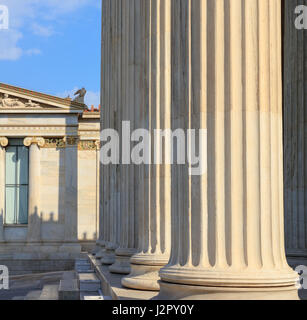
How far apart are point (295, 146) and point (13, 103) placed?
9171 centimetres

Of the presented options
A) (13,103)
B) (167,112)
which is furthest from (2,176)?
(167,112)

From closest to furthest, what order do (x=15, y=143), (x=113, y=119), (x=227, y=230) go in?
(x=227, y=230)
(x=113, y=119)
(x=15, y=143)

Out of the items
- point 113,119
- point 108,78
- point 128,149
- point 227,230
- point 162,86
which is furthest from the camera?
point 108,78

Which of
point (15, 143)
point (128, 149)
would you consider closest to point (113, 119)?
point (128, 149)

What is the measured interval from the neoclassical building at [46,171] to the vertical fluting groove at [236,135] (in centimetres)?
10293

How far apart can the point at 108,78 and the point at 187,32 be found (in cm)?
4552

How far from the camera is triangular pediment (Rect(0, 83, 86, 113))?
124 metres

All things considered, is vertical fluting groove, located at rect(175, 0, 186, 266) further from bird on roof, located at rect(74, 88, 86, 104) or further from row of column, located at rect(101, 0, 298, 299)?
bird on roof, located at rect(74, 88, 86, 104)

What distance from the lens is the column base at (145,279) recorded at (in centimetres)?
3183

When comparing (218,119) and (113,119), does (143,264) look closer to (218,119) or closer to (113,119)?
(218,119)

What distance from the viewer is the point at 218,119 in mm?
21875

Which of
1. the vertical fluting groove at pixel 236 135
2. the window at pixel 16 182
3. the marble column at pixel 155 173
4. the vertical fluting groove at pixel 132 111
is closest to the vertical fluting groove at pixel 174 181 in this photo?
the vertical fluting groove at pixel 236 135

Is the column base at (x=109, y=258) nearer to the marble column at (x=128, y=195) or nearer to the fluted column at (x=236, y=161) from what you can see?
the marble column at (x=128, y=195)

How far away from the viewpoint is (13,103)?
125 metres
